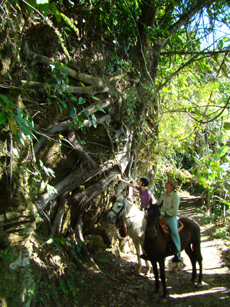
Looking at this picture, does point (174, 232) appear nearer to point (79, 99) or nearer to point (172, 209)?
point (172, 209)

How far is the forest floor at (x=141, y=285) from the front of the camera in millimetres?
3748

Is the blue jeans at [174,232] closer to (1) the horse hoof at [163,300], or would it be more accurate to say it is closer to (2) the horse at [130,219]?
(2) the horse at [130,219]

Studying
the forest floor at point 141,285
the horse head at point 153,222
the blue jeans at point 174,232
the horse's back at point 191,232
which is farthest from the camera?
the horse's back at point 191,232

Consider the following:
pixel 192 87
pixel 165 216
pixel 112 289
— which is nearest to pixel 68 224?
pixel 112 289

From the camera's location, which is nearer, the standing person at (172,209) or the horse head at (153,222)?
the horse head at (153,222)

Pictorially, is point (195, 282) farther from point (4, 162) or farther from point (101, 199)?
point (4, 162)

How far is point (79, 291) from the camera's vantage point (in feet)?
11.9

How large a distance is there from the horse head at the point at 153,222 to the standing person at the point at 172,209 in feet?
0.97

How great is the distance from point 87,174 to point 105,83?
1959mm

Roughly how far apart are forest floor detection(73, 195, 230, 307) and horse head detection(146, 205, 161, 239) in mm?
1124

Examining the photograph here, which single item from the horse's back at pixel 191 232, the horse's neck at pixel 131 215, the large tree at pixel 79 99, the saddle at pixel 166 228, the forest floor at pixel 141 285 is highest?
the large tree at pixel 79 99

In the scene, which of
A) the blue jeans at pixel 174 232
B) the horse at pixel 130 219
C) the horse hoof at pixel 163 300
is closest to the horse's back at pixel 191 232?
the blue jeans at pixel 174 232

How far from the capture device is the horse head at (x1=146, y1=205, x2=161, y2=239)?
156 inches

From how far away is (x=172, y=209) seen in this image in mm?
4246
